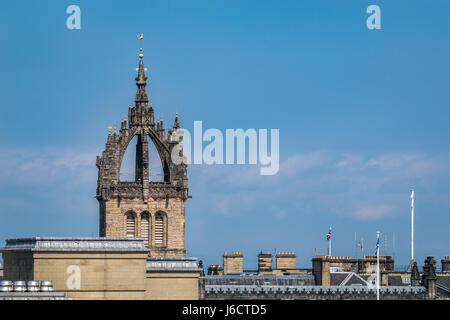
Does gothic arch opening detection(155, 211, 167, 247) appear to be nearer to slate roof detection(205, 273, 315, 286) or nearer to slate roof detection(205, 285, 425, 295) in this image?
slate roof detection(205, 273, 315, 286)

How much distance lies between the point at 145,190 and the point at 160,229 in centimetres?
347

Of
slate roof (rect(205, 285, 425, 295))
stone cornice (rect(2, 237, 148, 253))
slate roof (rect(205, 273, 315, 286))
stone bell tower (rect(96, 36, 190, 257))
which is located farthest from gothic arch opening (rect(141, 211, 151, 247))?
stone cornice (rect(2, 237, 148, 253))

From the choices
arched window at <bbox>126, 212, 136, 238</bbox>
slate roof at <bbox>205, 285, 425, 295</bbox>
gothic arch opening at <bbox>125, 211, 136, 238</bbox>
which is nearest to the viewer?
slate roof at <bbox>205, 285, 425, 295</bbox>

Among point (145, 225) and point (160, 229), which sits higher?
point (145, 225)

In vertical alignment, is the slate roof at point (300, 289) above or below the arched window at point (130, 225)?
below

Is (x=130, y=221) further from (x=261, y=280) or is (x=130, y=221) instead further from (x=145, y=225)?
(x=261, y=280)

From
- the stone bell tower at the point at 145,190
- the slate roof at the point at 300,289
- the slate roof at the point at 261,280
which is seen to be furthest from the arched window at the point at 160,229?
the slate roof at the point at 300,289

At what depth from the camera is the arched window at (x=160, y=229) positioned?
12169 centimetres

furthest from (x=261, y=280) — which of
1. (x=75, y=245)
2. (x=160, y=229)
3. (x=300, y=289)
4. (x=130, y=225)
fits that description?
(x=75, y=245)

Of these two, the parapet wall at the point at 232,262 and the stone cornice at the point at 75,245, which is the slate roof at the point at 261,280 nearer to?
the parapet wall at the point at 232,262

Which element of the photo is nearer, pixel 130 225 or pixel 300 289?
pixel 300 289

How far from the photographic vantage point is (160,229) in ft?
401

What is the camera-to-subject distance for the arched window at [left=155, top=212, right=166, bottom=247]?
399 feet
